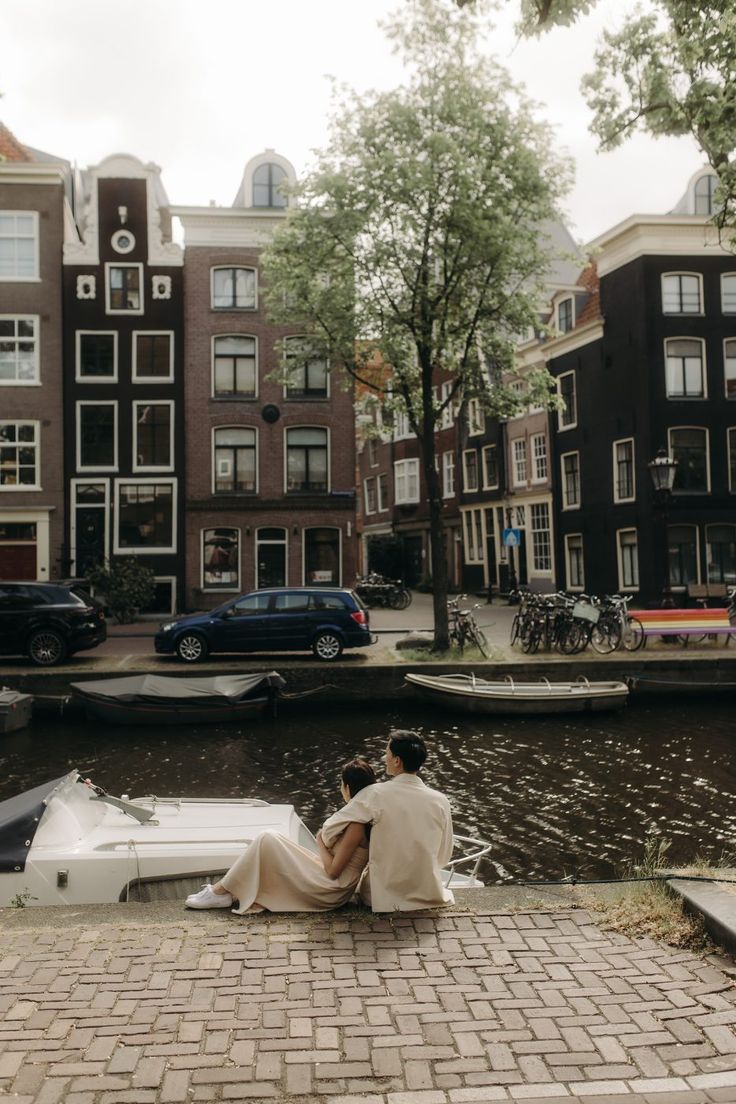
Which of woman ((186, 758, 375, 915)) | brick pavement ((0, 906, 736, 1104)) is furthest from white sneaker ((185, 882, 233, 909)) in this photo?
brick pavement ((0, 906, 736, 1104))

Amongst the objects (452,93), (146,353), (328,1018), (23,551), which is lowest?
(328,1018)

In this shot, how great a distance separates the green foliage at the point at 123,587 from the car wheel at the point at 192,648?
7.72m

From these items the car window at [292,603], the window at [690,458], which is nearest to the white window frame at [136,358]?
the car window at [292,603]

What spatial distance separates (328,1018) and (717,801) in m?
9.35

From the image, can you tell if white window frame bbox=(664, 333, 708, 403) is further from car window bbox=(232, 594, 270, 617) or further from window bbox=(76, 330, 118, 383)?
window bbox=(76, 330, 118, 383)

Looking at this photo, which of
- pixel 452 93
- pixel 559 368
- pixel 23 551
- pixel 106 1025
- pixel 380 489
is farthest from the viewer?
pixel 380 489

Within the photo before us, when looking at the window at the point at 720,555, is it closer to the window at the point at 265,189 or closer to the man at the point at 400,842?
the window at the point at 265,189

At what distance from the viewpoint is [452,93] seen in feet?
64.5

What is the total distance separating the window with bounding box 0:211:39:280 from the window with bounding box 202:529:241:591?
10.5m

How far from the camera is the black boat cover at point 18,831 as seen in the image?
7125mm

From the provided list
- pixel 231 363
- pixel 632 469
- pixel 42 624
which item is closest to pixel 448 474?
pixel 632 469

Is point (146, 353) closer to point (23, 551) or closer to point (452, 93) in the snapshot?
point (23, 551)

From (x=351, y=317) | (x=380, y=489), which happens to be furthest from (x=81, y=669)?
(x=380, y=489)

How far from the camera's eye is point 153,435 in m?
31.9
